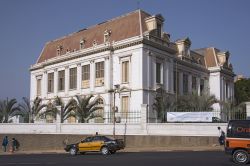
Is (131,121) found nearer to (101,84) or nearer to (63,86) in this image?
(101,84)

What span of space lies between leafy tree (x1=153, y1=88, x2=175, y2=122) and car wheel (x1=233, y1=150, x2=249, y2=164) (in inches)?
873

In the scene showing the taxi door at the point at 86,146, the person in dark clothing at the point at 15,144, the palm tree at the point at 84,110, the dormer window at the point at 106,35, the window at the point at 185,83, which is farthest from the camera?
the window at the point at 185,83

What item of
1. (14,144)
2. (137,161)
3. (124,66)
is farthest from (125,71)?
(137,161)

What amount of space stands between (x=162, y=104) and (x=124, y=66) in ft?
26.1

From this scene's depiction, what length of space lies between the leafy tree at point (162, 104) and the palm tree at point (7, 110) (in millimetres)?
17443

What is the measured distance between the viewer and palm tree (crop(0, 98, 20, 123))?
5194 cm

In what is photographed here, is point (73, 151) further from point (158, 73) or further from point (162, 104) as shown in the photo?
point (158, 73)

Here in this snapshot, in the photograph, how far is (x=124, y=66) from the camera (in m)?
51.6

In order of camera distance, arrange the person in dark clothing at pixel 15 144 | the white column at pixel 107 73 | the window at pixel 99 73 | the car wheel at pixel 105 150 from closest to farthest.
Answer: the car wheel at pixel 105 150 < the person in dark clothing at pixel 15 144 < the white column at pixel 107 73 < the window at pixel 99 73

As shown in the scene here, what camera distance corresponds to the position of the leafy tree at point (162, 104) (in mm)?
45534

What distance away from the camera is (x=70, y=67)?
58500 millimetres

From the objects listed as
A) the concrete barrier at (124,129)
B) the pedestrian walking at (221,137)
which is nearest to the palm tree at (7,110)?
the concrete barrier at (124,129)

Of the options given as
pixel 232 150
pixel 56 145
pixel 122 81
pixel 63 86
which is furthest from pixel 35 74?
pixel 232 150

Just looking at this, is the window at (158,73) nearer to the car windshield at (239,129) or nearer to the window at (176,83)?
the window at (176,83)
